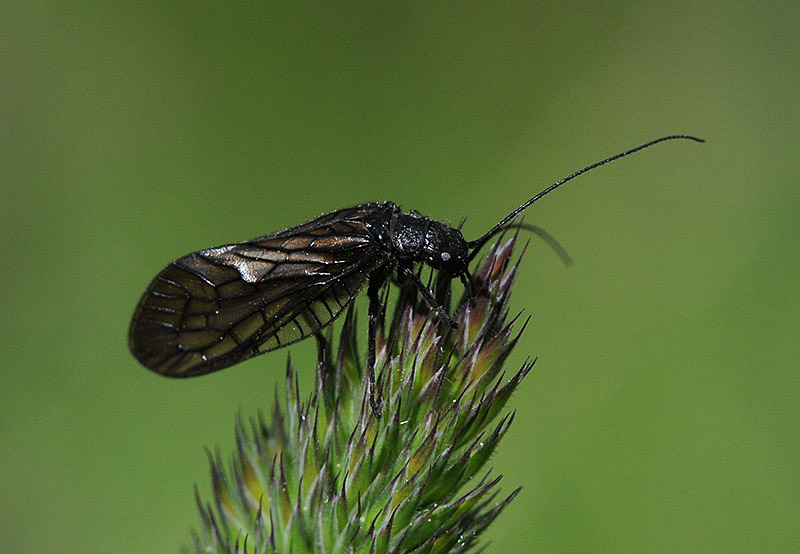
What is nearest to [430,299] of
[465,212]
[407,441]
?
[407,441]

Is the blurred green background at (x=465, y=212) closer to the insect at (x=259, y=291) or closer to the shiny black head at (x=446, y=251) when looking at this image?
the insect at (x=259, y=291)

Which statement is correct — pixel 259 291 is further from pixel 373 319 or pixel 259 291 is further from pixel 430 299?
pixel 430 299

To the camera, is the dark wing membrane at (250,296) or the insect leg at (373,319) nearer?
the insect leg at (373,319)

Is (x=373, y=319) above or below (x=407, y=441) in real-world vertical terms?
above

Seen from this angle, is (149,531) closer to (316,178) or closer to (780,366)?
(316,178)

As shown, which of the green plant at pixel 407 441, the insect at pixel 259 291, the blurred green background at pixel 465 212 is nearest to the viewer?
the green plant at pixel 407 441

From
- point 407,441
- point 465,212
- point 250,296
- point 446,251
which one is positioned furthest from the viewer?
point 465,212

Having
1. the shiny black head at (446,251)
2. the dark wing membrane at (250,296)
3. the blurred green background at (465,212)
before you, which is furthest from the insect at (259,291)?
the blurred green background at (465,212)

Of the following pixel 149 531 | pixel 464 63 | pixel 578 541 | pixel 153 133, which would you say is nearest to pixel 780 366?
pixel 578 541
